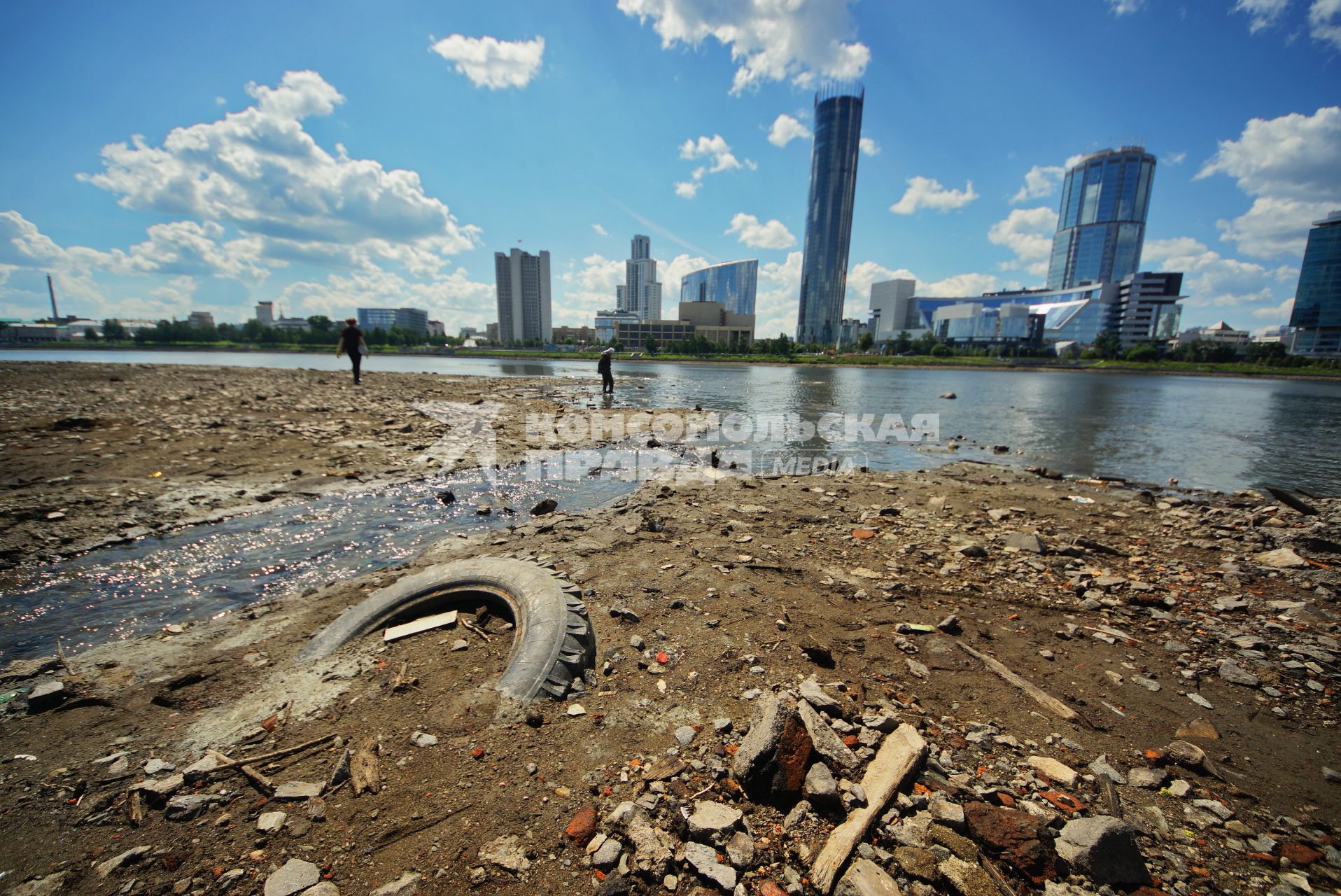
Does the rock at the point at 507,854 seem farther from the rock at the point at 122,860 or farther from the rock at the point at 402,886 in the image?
the rock at the point at 122,860

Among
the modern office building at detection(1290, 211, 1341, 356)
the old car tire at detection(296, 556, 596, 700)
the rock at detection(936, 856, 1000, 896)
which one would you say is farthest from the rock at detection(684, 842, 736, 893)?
the modern office building at detection(1290, 211, 1341, 356)

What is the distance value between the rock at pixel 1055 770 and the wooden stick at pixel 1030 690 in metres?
0.57

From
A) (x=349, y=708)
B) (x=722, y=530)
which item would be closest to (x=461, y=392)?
(x=722, y=530)

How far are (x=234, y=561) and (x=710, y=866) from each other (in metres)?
6.17

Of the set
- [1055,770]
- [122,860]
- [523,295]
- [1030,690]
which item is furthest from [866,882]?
[523,295]

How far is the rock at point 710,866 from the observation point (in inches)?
79.9

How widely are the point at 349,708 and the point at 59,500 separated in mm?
7164

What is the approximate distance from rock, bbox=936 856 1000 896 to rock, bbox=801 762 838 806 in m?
0.48

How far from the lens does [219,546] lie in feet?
18.9

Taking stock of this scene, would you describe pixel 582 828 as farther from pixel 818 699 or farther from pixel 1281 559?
pixel 1281 559

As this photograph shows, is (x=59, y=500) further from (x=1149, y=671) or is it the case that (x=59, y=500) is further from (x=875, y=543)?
(x=1149, y=671)

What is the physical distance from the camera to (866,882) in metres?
2.03

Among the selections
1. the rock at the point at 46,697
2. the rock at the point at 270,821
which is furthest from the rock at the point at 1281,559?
the rock at the point at 46,697

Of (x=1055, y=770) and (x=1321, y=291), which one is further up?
(x=1321, y=291)
